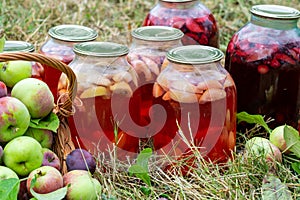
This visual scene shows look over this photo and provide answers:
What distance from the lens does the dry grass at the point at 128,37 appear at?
1.29 metres

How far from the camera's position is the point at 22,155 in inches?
44.4

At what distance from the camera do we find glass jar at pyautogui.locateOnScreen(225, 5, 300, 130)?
149 centimetres

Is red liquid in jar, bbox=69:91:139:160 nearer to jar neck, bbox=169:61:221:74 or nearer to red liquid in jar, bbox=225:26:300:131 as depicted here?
jar neck, bbox=169:61:221:74

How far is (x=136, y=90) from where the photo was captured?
1.42 meters

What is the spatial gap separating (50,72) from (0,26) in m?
0.88

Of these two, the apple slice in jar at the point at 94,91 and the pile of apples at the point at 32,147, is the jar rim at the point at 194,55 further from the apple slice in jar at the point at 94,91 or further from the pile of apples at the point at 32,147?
the pile of apples at the point at 32,147

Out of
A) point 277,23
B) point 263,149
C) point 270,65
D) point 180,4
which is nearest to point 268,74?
point 270,65

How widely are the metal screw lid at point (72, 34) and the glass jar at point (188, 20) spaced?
242 millimetres

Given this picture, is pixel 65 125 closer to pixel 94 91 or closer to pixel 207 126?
pixel 94 91

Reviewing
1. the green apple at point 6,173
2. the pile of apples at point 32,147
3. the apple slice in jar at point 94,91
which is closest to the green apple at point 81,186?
the pile of apples at point 32,147

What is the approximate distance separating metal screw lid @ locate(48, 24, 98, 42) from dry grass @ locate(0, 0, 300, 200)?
1.16ft

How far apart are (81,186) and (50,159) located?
0.10 meters

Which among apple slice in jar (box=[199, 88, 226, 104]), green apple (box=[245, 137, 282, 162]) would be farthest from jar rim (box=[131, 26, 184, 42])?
green apple (box=[245, 137, 282, 162])

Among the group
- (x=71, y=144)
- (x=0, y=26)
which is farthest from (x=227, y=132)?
(x=0, y=26)
